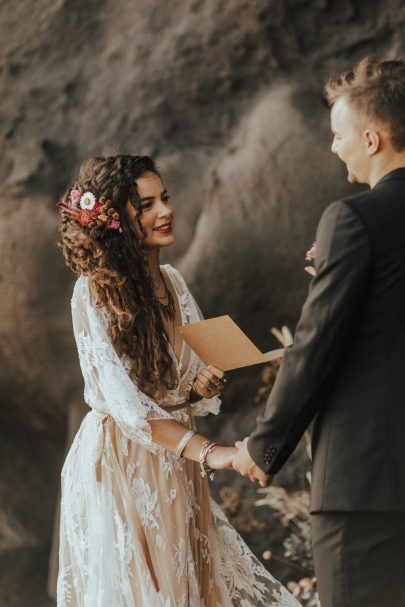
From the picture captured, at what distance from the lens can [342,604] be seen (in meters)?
2.29

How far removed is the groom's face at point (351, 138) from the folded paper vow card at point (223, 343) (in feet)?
1.97

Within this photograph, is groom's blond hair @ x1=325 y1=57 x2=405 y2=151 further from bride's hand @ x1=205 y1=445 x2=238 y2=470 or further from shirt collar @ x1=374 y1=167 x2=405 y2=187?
bride's hand @ x1=205 y1=445 x2=238 y2=470

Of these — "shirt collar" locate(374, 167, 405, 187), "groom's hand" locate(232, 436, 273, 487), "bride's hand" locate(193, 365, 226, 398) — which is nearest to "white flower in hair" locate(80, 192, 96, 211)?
"bride's hand" locate(193, 365, 226, 398)

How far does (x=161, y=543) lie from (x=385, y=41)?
241 centimetres

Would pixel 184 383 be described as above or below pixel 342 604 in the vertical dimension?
above

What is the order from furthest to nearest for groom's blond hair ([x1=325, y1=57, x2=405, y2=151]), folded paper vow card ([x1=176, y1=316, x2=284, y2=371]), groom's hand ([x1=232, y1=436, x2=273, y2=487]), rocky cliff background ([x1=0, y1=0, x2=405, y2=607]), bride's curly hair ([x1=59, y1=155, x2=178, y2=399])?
1. rocky cliff background ([x1=0, y1=0, x2=405, y2=607])
2. bride's curly hair ([x1=59, y1=155, x2=178, y2=399])
3. folded paper vow card ([x1=176, y1=316, x2=284, y2=371])
4. groom's hand ([x1=232, y1=436, x2=273, y2=487])
5. groom's blond hair ([x1=325, y1=57, x2=405, y2=151])

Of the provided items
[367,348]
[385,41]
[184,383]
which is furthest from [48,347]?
[367,348]

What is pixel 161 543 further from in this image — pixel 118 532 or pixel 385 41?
pixel 385 41

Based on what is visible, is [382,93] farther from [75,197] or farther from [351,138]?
[75,197]

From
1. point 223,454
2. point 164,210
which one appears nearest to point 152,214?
point 164,210

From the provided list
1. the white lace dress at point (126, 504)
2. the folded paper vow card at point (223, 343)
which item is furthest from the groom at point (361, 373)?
the white lace dress at point (126, 504)

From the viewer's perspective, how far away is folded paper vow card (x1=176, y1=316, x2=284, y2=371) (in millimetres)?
2736

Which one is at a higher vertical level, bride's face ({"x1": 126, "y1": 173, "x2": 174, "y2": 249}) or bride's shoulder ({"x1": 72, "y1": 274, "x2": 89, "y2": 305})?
bride's face ({"x1": 126, "y1": 173, "x2": 174, "y2": 249})

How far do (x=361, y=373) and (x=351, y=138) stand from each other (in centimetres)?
58
